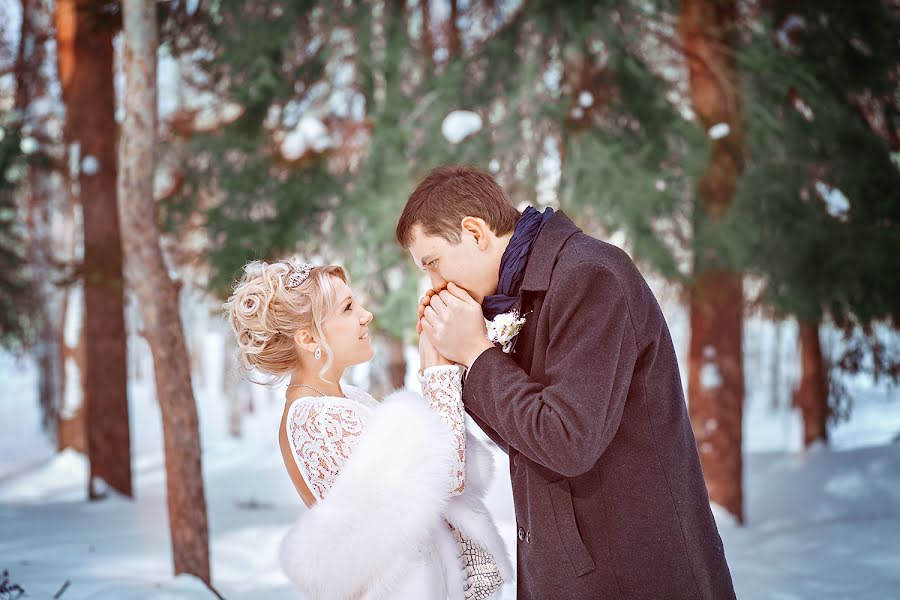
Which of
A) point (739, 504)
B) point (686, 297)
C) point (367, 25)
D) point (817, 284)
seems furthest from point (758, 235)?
point (367, 25)

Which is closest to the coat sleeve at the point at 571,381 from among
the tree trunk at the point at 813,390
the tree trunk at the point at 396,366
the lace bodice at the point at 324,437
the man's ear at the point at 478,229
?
the man's ear at the point at 478,229

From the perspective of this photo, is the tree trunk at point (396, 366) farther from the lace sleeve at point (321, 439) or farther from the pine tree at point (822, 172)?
the lace sleeve at point (321, 439)

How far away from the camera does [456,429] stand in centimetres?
207

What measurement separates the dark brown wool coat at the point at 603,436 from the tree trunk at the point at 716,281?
5.54 m

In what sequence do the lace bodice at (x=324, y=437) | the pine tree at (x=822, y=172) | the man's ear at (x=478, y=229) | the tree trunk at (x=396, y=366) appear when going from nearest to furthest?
1. the man's ear at (x=478, y=229)
2. the lace bodice at (x=324, y=437)
3. the pine tree at (x=822, y=172)
4. the tree trunk at (x=396, y=366)

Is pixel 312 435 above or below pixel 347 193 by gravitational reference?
below

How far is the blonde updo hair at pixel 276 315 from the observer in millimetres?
2492

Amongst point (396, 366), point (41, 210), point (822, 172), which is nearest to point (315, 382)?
point (822, 172)

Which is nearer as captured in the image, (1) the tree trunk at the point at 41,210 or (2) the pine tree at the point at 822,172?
(2) the pine tree at the point at 822,172

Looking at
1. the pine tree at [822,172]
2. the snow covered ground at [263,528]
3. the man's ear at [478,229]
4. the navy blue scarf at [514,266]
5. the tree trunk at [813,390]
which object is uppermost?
the pine tree at [822,172]

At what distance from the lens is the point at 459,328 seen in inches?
73.4

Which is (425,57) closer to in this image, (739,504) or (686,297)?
(686,297)

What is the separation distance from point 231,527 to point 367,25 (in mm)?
4927

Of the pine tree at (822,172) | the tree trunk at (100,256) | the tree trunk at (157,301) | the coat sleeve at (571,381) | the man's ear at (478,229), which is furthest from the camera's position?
the tree trunk at (100,256)
